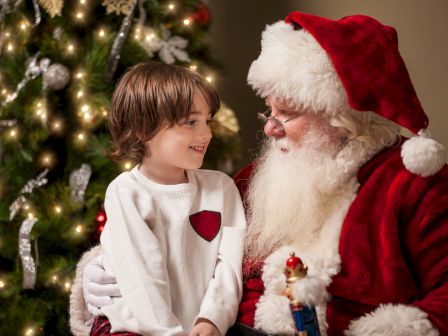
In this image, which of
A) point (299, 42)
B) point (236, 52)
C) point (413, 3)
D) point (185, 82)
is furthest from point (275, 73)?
point (236, 52)

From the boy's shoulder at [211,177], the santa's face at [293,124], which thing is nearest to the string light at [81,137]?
the boy's shoulder at [211,177]

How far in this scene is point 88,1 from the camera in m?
2.69

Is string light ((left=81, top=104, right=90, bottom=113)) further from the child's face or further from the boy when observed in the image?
the child's face

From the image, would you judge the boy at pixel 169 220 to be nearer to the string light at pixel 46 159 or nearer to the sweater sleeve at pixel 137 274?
the sweater sleeve at pixel 137 274

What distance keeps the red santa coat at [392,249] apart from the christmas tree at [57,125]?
1.21 meters

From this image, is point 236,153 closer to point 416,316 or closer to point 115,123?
point 115,123

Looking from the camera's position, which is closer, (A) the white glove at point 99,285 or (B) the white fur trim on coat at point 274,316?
(B) the white fur trim on coat at point 274,316

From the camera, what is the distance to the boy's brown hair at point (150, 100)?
1.69 m

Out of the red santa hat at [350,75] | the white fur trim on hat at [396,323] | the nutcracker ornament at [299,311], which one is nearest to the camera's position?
the nutcracker ornament at [299,311]

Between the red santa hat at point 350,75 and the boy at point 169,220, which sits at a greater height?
the red santa hat at point 350,75

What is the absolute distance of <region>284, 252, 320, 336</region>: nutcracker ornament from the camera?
130cm

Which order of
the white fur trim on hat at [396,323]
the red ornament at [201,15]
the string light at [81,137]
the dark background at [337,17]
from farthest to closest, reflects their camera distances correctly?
the red ornament at [201,15], the string light at [81,137], the dark background at [337,17], the white fur trim on hat at [396,323]

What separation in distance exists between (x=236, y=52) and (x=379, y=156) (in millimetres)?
2093

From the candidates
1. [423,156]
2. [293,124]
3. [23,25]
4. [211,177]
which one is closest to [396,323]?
[423,156]
